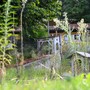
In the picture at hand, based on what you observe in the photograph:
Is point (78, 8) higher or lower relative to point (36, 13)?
higher

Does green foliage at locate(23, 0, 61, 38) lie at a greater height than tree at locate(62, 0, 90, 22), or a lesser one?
lesser

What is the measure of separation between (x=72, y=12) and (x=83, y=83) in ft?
142

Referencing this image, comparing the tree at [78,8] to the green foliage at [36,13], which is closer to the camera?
the green foliage at [36,13]

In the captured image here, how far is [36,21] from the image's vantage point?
2453 cm

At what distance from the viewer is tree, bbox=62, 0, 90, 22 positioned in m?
44.3

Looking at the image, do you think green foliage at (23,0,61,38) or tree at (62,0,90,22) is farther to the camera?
tree at (62,0,90,22)

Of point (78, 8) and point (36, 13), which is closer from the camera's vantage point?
point (36, 13)

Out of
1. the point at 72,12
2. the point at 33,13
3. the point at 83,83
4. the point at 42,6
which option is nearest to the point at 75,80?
the point at 83,83

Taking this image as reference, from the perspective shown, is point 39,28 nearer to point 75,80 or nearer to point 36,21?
point 36,21

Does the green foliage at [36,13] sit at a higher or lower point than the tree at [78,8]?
lower

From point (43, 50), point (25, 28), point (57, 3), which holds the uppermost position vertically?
point (57, 3)

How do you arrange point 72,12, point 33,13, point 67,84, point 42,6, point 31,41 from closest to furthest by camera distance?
point 67,84 < point 33,13 < point 42,6 < point 31,41 < point 72,12

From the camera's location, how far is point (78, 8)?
44500 mm

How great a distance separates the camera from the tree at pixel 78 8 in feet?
145
